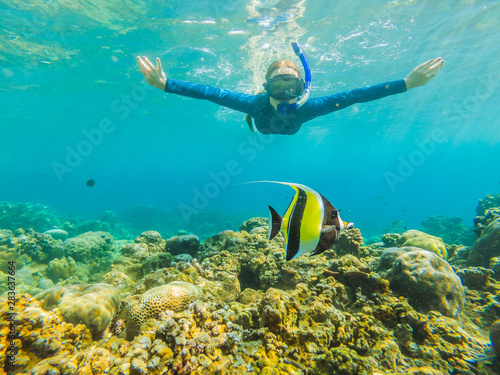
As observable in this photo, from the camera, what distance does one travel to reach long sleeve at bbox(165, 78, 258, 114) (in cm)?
371

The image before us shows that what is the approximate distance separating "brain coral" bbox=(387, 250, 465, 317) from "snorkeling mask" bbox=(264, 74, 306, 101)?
3485 millimetres

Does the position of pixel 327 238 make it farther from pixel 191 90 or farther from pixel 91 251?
pixel 91 251

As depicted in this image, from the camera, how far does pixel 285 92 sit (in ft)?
12.7

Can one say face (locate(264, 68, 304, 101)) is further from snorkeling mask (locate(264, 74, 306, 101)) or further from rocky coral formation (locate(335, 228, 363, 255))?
rocky coral formation (locate(335, 228, 363, 255))

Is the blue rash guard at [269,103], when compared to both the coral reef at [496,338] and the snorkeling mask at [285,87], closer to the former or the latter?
the snorkeling mask at [285,87]

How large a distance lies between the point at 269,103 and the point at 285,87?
497 millimetres

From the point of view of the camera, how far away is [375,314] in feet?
9.61

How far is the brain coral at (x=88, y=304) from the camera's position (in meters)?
2.79

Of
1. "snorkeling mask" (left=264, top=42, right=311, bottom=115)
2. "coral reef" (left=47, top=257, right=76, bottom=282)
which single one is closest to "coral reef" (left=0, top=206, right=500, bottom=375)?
"snorkeling mask" (left=264, top=42, right=311, bottom=115)

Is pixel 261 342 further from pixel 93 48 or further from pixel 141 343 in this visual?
pixel 93 48

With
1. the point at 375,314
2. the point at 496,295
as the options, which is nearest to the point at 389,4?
the point at 496,295

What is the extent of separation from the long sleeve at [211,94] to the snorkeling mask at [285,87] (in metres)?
0.47

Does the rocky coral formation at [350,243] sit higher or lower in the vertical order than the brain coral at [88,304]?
higher

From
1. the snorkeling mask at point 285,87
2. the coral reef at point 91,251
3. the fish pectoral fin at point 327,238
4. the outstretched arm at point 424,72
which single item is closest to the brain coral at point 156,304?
the fish pectoral fin at point 327,238
